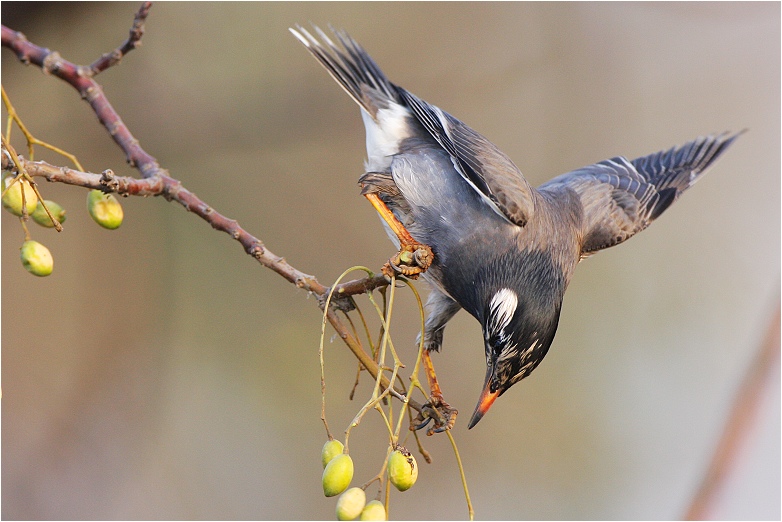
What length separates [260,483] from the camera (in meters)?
5.77

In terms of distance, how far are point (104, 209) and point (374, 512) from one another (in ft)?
4.66

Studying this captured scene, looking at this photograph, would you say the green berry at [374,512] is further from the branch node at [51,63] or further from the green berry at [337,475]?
the branch node at [51,63]

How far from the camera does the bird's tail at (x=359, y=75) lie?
11.6ft

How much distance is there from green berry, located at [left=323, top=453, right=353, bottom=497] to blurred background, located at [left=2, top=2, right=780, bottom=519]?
130 inches

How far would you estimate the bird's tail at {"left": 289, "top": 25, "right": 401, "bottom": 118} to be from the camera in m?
3.55

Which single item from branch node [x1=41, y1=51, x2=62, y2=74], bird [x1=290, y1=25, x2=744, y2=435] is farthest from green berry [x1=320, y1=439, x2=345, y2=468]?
branch node [x1=41, y1=51, x2=62, y2=74]

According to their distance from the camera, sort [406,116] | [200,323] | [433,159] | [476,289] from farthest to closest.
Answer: [200,323], [406,116], [433,159], [476,289]

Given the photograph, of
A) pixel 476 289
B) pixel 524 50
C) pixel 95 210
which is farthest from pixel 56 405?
pixel 524 50

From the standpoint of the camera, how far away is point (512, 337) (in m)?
2.67

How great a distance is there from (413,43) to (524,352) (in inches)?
149

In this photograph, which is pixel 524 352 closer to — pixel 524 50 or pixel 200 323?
pixel 200 323

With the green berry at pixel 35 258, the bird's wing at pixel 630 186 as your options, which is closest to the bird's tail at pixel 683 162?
the bird's wing at pixel 630 186

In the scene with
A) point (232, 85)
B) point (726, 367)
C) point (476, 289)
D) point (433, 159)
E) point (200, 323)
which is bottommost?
point (726, 367)

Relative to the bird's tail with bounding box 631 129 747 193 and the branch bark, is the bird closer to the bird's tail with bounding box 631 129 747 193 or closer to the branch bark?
the branch bark
